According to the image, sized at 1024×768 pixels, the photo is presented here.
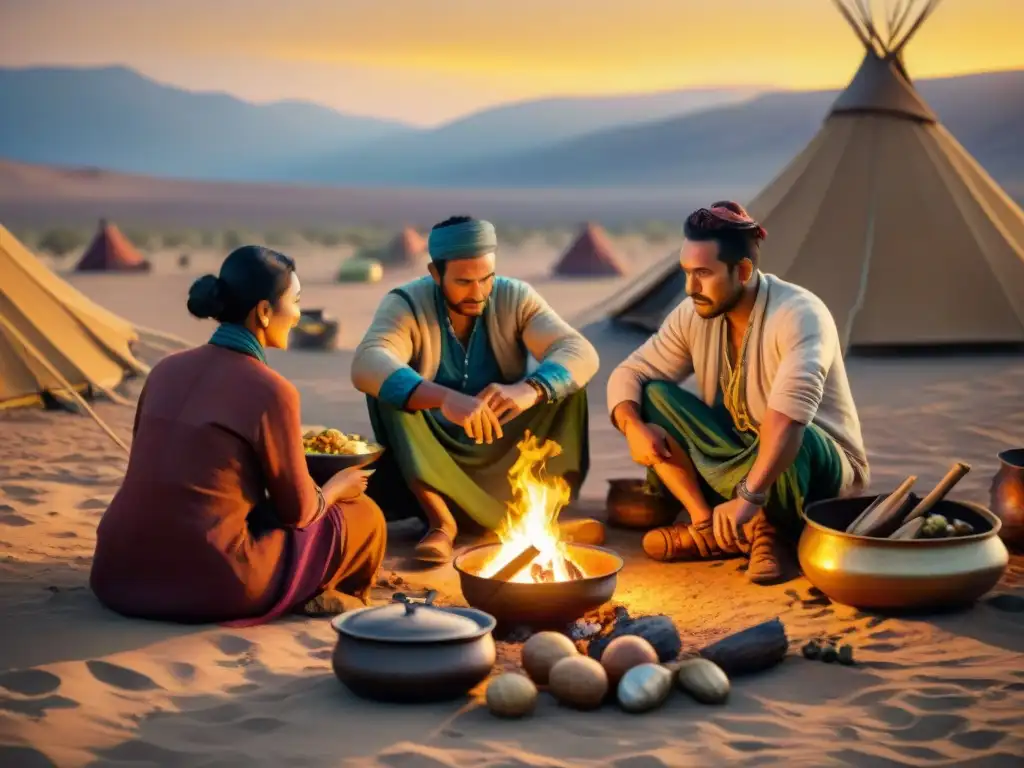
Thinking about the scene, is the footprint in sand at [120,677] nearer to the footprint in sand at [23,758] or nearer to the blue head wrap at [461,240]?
the footprint in sand at [23,758]

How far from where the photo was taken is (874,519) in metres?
3.89

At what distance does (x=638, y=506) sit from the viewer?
16.0ft

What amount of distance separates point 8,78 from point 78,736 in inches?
4312

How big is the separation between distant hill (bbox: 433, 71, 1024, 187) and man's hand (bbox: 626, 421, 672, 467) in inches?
2504

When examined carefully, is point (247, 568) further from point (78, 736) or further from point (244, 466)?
point (78, 736)

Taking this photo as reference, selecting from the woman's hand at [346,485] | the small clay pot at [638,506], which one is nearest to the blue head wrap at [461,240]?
the woman's hand at [346,485]

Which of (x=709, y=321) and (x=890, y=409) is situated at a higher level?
(x=709, y=321)

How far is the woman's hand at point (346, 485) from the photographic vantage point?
372 centimetres

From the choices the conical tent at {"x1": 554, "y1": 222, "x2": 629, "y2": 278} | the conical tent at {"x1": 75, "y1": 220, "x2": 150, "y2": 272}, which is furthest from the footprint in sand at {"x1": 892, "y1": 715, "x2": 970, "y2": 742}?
the conical tent at {"x1": 75, "y1": 220, "x2": 150, "y2": 272}

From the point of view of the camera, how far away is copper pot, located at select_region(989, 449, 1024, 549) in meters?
4.33

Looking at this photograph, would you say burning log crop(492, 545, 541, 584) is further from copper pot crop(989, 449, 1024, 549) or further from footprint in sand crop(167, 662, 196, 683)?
copper pot crop(989, 449, 1024, 549)

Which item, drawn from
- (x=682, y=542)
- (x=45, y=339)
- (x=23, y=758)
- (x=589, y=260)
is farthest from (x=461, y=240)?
(x=589, y=260)

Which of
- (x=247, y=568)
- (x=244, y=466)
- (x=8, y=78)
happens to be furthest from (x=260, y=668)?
(x=8, y=78)

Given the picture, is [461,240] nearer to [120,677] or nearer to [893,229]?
[120,677]
